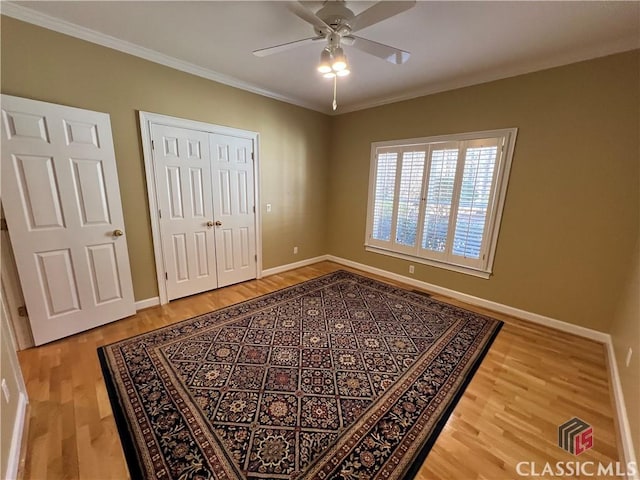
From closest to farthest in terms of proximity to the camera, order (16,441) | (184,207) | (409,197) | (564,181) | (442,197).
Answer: (16,441) → (564,181) → (184,207) → (442,197) → (409,197)

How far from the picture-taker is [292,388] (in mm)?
1777

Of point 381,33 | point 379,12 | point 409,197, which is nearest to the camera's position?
point 379,12

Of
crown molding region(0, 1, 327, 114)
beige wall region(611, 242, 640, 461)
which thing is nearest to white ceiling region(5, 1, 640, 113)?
crown molding region(0, 1, 327, 114)

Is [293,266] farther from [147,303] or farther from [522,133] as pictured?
[522,133]

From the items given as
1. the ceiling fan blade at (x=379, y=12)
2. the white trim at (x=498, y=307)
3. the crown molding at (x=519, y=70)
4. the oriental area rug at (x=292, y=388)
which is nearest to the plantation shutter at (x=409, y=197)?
the white trim at (x=498, y=307)

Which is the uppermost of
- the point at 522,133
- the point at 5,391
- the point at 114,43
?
the point at 114,43

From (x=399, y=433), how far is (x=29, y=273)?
9.93ft

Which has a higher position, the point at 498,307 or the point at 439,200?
the point at 439,200

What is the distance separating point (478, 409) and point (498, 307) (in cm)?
173

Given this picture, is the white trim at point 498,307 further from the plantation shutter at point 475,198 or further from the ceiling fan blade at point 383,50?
the ceiling fan blade at point 383,50

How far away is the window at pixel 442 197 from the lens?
2867 mm

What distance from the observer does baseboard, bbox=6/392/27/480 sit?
117 centimetres

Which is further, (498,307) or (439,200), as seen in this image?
(439,200)

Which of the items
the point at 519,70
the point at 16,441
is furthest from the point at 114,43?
the point at 519,70
